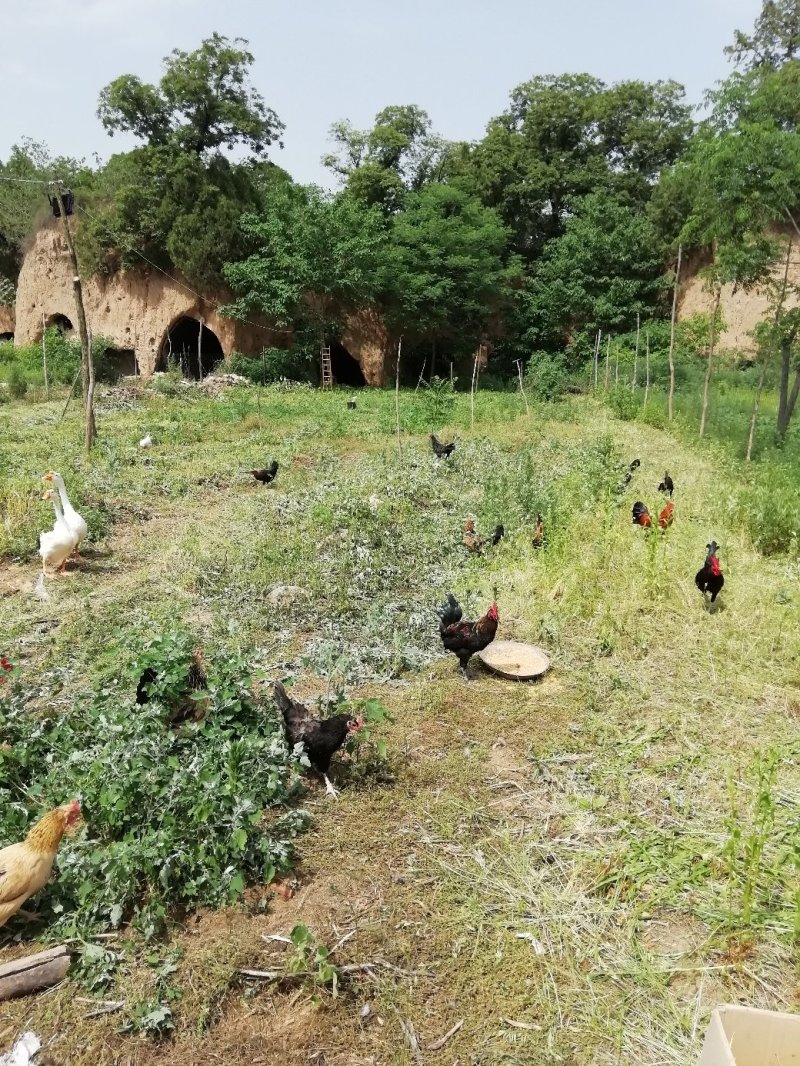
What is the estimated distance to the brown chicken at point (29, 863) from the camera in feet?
8.80

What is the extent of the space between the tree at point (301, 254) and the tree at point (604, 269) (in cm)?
739

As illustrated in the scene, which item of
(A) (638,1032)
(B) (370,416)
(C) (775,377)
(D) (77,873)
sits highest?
(C) (775,377)

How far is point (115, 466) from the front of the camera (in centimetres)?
1041

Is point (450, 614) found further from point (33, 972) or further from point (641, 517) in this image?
point (33, 972)

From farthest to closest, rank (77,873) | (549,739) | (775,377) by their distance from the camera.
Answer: (775,377), (549,739), (77,873)

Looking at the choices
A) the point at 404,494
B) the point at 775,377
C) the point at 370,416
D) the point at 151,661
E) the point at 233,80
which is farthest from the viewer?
the point at 233,80

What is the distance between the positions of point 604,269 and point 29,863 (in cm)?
2708

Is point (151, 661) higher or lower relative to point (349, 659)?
higher

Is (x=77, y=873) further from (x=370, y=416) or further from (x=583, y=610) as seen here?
(x=370, y=416)

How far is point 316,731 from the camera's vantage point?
3637 millimetres

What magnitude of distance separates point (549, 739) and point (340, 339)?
2306cm

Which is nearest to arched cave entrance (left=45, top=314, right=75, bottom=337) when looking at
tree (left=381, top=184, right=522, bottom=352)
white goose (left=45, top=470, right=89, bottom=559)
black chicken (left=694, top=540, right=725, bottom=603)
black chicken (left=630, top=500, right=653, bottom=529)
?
tree (left=381, top=184, right=522, bottom=352)

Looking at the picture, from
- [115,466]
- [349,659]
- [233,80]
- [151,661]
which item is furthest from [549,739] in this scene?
[233,80]

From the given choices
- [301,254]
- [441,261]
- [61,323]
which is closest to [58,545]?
[301,254]
